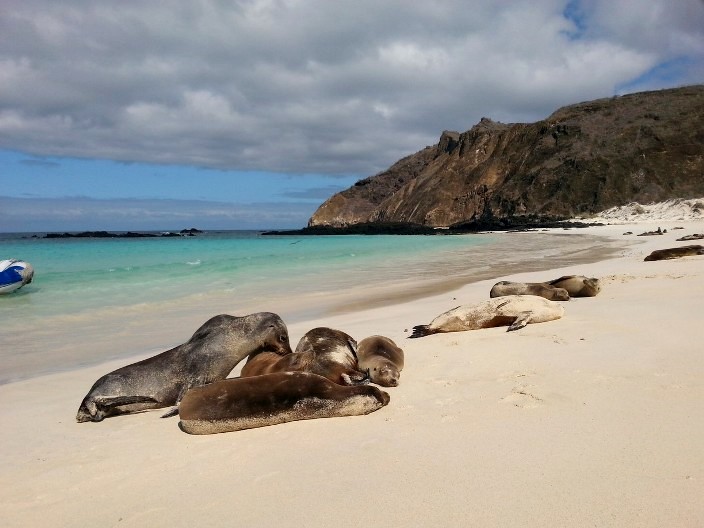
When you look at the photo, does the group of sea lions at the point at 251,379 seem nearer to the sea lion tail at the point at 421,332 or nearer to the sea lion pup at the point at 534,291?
the sea lion tail at the point at 421,332

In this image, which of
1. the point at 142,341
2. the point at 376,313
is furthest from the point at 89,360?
the point at 376,313

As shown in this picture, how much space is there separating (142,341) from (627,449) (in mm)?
7601

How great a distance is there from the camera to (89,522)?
2820mm

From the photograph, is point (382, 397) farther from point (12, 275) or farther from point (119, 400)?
point (12, 275)

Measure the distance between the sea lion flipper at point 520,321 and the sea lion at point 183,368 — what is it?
118 inches

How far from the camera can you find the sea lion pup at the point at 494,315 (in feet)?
23.4

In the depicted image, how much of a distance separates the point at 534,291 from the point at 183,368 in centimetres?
589

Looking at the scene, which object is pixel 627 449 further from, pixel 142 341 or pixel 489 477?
pixel 142 341

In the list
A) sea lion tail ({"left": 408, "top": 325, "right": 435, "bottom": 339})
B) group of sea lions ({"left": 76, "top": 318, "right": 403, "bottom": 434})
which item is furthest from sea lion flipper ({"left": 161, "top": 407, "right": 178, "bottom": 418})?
sea lion tail ({"left": 408, "top": 325, "right": 435, "bottom": 339})

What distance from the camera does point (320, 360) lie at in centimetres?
511

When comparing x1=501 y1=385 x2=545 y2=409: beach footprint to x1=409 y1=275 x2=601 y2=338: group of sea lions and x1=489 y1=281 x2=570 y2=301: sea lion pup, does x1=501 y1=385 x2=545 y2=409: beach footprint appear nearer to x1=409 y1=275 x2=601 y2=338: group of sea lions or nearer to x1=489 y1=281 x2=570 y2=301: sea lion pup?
x1=409 y1=275 x2=601 y2=338: group of sea lions

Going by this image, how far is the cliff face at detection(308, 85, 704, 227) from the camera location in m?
60.4

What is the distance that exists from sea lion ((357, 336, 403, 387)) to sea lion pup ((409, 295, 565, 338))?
148cm

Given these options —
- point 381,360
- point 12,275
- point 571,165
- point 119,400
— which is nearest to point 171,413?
point 119,400
